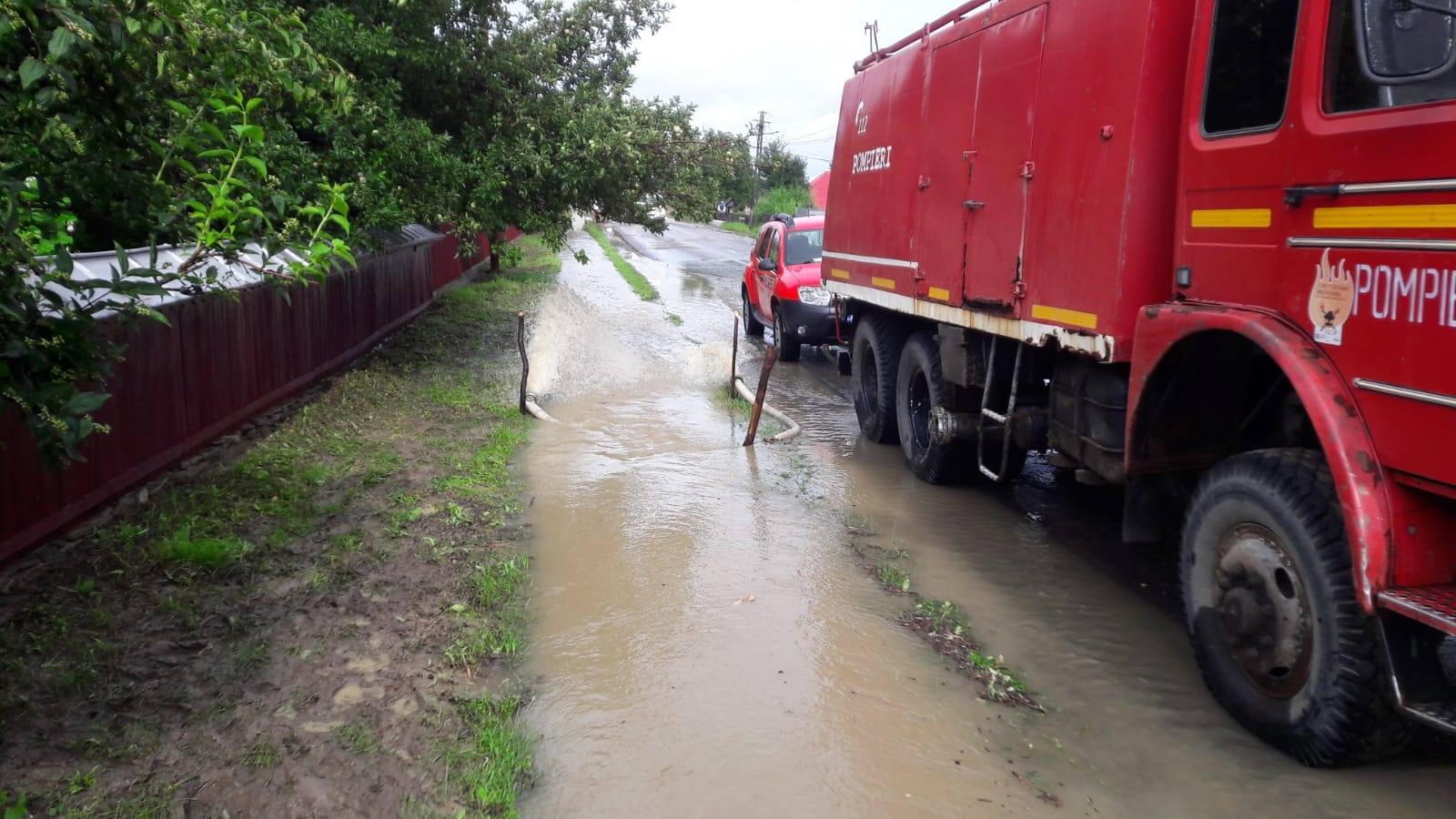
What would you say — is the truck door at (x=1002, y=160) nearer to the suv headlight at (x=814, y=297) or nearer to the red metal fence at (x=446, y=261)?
the suv headlight at (x=814, y=297)

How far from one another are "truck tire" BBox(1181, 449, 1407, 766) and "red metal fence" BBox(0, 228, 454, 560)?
4.29 m

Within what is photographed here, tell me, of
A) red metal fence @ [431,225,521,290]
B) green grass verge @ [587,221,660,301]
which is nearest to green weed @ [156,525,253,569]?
red metal fence @ [431,225,521,290]

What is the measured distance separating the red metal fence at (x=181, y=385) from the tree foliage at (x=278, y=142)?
37cm

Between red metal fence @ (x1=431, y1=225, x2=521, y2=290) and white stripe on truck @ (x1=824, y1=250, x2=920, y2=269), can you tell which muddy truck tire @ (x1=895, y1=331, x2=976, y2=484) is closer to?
white stripe on truck @ (x1=824, y1=250, x2=920, y2=269)

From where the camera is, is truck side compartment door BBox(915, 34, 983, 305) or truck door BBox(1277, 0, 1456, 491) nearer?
truck door BBox(1277, 0, 1456, 491)

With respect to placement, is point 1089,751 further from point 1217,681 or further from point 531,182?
point 531,182

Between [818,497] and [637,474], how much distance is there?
1.48 meters

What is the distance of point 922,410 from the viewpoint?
8.43 meters

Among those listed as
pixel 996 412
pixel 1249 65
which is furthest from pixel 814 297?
pixel 1249 65

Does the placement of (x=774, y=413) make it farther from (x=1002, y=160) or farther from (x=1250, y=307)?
(x=1250, y=307)

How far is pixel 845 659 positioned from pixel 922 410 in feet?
12.6

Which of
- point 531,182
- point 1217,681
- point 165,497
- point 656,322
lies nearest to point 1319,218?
point 1217,681

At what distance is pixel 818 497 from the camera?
771cm

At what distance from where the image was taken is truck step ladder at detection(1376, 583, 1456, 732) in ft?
10.2
